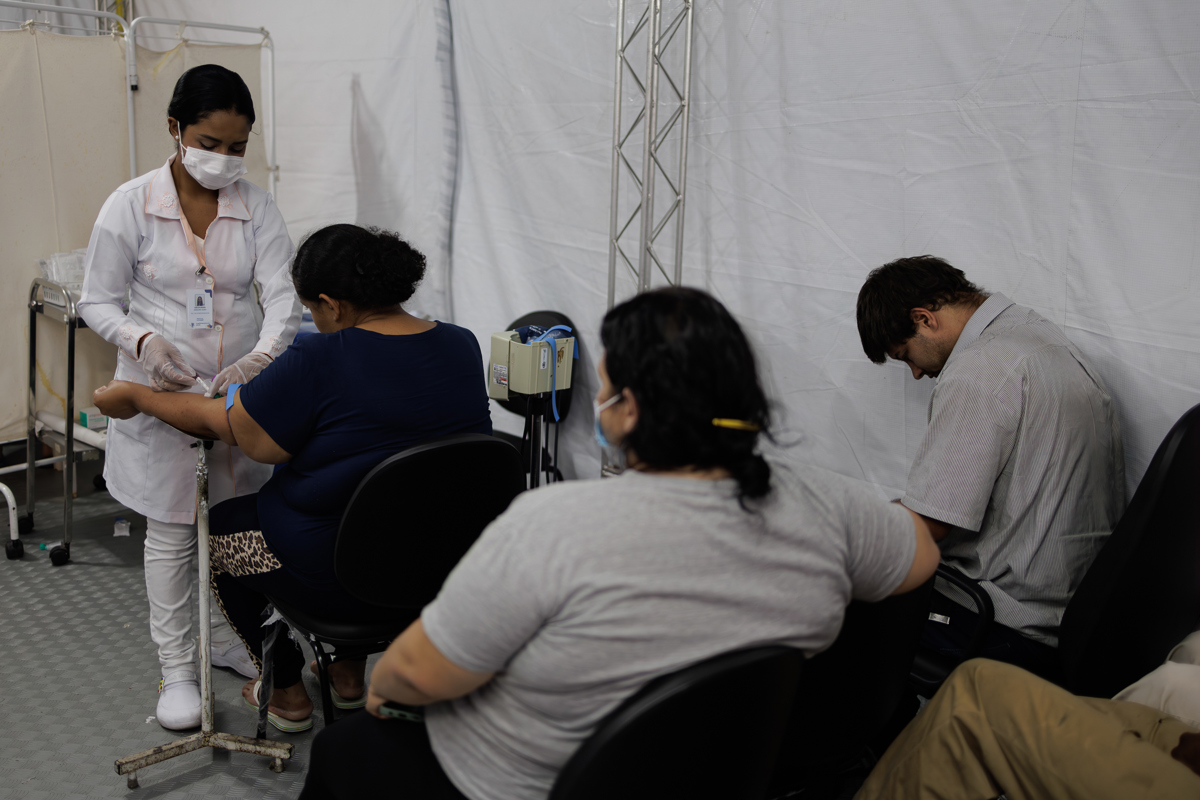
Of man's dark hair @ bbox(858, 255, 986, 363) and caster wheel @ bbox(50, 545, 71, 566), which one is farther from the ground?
man's dark hair @ bbox(858, 255, 986, 363)

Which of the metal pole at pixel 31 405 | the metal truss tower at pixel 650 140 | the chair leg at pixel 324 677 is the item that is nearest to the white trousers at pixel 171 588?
the chair leg at pixel 324 677

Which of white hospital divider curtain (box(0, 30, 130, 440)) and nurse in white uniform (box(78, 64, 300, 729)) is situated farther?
white hospital divider curtain (box(0, 30, 130, 440))

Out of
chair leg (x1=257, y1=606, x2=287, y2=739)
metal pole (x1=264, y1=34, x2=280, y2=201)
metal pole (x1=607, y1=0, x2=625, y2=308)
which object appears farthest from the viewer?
metal pole (x1=264, y1=34, x2=280, y2=201)

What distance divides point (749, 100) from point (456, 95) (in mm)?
1363

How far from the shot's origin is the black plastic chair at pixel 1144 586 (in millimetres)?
1297

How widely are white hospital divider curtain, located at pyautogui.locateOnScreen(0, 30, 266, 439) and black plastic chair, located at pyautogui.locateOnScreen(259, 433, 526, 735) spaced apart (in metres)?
1.91

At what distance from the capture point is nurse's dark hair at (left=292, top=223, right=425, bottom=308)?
1601mm

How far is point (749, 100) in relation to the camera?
2297mm

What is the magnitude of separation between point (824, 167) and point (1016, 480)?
99 cm

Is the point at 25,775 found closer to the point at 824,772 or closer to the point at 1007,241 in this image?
the point at 824,772

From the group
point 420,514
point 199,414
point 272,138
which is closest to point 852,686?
point 420,514

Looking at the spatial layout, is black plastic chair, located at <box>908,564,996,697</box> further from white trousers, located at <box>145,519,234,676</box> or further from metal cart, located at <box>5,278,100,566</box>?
metal cart, located at <box>5,278,100,566</box>

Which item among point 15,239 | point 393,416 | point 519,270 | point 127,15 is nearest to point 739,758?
point 393,416

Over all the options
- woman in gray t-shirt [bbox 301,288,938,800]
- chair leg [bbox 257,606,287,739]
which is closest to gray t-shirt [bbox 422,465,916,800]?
woman in gray t-shirt [bbox 301,288,938,800]
